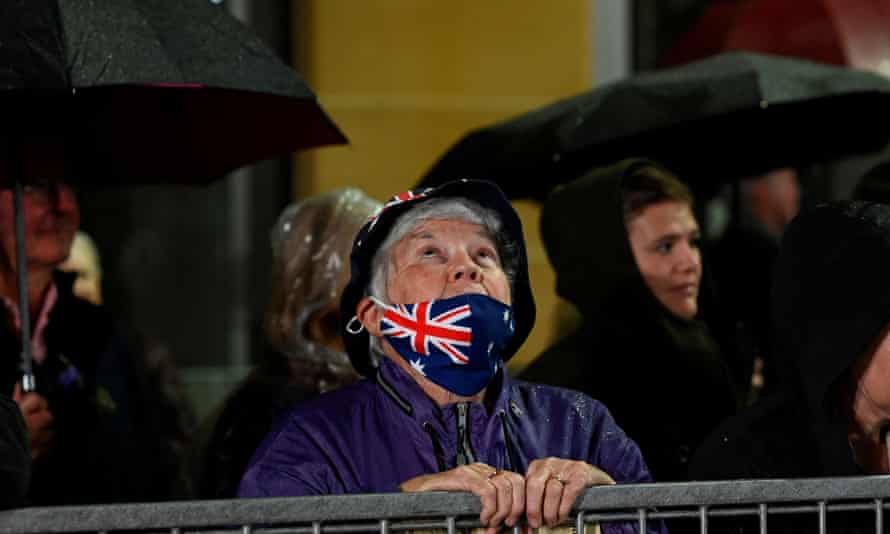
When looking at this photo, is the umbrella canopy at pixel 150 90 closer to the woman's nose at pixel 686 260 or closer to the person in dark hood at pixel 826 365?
the woman's nose at pixel 686 260

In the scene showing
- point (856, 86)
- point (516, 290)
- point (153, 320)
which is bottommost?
point (153, 320)

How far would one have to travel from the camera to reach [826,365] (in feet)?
11.9

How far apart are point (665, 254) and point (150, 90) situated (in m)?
1.60

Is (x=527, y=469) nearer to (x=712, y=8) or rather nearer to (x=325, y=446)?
(x=325, y=446)

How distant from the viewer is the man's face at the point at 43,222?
201 inches

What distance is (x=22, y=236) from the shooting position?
4734mm

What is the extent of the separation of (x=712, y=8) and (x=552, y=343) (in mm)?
4031

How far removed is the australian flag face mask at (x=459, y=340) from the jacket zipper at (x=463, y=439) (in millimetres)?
38

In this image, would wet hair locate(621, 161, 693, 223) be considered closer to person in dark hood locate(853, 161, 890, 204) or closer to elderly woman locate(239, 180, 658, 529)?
person in dark hood locate(853, 161, 890, 204)

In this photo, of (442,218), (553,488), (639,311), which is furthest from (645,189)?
(553,488)

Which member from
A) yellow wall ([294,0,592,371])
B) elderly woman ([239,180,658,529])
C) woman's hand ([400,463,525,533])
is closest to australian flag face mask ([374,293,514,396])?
elderly woman ([239,180,658,529])

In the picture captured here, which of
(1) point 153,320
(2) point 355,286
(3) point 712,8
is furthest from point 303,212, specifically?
(3) point 712,8

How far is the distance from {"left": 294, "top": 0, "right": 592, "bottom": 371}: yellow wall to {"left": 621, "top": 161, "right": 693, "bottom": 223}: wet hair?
306 cm

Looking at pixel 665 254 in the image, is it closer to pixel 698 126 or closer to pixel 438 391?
pixel 698 126
